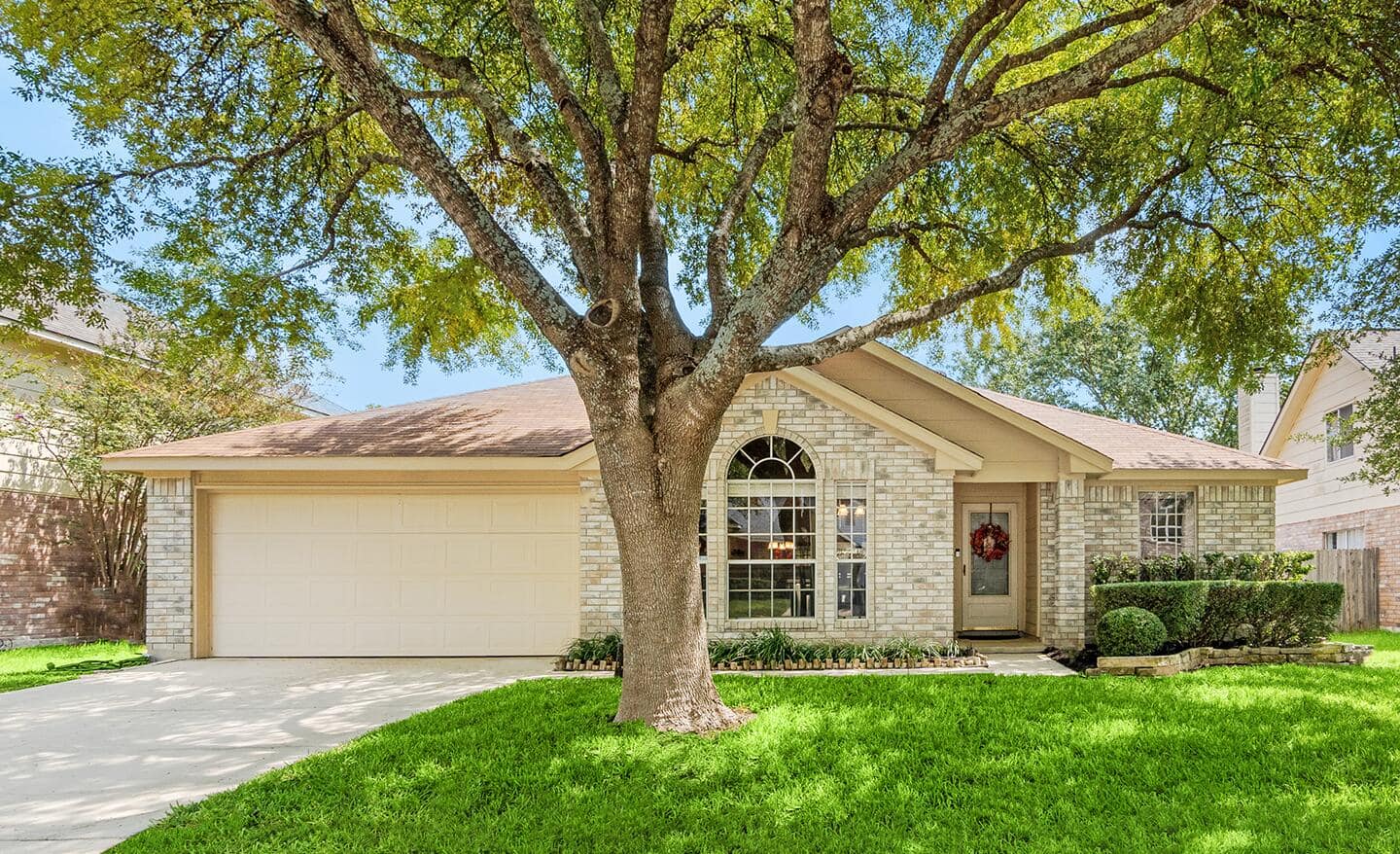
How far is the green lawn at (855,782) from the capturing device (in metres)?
4.04

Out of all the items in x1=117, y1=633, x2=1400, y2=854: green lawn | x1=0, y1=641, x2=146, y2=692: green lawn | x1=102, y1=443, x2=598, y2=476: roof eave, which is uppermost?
x1=102, y1=443, x2=598, y2=476: roof eave

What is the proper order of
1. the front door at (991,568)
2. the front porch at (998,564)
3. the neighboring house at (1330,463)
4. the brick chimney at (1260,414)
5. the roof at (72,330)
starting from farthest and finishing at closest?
the brick chimney at (1260,414), the neighboring house at (1330,463), the roof at (72,330), the front door at (991,568), the front porch at (998,564)

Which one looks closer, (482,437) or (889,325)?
(889,325)

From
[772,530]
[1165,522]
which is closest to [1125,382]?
[1165,522]

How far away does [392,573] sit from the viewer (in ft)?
33.1

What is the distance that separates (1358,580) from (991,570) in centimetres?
833

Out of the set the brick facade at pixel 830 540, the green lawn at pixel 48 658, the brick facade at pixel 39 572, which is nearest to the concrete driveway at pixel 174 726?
the green lawn at pixel 48 658

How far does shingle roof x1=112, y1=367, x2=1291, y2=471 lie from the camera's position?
9.83m

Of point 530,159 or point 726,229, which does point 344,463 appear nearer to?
point 530,159

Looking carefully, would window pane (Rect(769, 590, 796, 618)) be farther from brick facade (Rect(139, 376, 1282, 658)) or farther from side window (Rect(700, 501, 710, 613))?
side window (Rect(700, 501, 710, 613))

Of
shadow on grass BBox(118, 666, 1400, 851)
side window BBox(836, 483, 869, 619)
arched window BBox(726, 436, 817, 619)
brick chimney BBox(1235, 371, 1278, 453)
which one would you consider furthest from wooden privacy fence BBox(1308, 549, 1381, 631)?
arched window BBox(726, 436, 817, 619)

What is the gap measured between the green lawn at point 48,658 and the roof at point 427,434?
2772 millimetres

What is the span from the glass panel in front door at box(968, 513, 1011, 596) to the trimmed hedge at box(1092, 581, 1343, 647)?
2226 mm

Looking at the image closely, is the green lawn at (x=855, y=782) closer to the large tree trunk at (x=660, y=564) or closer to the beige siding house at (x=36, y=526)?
the large tree trunk at (x=660, y=564)
